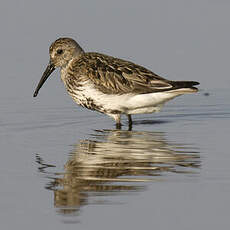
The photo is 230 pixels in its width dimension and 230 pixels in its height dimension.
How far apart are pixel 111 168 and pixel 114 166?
0.16 m

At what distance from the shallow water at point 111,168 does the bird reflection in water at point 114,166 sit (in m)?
0.01

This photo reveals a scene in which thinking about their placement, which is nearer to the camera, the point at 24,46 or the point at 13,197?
the point at 13,197

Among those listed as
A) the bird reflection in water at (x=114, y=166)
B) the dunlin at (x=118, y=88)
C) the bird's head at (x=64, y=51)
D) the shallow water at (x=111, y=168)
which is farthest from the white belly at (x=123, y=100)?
the bird's head at (x=64, y=51)

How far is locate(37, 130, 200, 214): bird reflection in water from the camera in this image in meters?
10.6

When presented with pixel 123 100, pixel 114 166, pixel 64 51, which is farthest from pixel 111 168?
pixel 64 51

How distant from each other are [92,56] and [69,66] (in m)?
0.51

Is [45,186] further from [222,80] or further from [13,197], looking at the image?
[222,80]

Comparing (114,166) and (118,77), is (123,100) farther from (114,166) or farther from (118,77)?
(114,166)

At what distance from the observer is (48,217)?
9633 millimetres

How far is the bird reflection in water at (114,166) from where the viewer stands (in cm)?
1065

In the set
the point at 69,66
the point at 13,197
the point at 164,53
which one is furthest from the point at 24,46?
the point at 13,197

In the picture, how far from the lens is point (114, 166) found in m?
12.2

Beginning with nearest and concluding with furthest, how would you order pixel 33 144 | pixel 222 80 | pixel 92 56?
pixel 33 144 → pixel 92 56 → pixel 222 80

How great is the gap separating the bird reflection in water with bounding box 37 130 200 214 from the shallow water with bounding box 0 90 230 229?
1 cm
